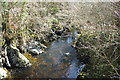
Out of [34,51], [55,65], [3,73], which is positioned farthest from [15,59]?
[55,65]

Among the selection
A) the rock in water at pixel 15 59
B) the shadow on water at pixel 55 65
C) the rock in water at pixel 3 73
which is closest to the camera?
the rock in water at pixel 3 73

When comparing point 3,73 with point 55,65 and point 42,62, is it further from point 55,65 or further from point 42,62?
point 55,65

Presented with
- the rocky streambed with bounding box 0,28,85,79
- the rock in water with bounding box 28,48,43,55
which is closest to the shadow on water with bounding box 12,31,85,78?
the rocky streambed with bounding box 0,28,85,79

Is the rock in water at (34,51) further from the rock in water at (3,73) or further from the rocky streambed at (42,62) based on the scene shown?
the rock in water at (3,73)

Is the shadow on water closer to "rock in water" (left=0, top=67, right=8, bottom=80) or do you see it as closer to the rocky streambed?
the rocky streambed

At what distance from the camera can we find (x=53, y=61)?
305 inches

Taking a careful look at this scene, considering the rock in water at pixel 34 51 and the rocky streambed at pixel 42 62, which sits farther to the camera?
the rock in water at pixel 34 51

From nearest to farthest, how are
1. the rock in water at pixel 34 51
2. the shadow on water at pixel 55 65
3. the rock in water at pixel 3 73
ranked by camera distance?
the rock in water at pixel 3 73, the shadow on water at pixel 55 65, the rock in water at pixel 34 51

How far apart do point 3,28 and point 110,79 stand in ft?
16.9

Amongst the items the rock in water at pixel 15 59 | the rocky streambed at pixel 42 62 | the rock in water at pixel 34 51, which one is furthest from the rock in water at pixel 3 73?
the rock in water at pixel 34 51

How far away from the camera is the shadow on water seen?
6.63 metres

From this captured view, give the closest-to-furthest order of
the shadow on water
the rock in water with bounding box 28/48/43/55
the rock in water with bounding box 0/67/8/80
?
the rock in water with bounding box 0/67/8/80
the shadow on water
the rock in water with bounding box 28/48/43/55

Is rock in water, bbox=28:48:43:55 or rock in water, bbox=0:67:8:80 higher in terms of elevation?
rock in water, bbox=28:48:43:55

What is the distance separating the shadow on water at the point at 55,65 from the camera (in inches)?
261
